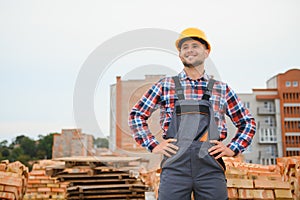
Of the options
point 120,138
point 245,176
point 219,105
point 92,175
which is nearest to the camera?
point 219,105

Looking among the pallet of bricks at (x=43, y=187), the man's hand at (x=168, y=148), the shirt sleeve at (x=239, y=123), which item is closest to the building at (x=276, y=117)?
the pallet of bricks at (x=43, y=187)

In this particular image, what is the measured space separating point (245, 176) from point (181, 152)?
2.01 metres

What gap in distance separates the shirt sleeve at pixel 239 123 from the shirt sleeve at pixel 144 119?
17.1 inches

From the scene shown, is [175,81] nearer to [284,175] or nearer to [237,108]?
[237,108]

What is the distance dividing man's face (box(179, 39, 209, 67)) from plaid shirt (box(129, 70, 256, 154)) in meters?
0.08

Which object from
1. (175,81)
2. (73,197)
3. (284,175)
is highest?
(175,81)

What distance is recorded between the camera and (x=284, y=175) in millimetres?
4672

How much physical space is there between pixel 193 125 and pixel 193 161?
7.8 inches

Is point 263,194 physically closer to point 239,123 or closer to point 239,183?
point 239,183

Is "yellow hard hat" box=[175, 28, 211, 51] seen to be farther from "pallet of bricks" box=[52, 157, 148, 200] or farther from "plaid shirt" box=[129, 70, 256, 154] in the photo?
"pallet of bricks" box=[52, 157, 148, 200]

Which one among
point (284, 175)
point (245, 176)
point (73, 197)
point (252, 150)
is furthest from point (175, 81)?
point (252, 150)

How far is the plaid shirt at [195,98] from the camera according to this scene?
2.22 metres

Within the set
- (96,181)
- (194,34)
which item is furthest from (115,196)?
(194,34)

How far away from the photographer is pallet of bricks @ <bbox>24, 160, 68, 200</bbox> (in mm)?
6094
